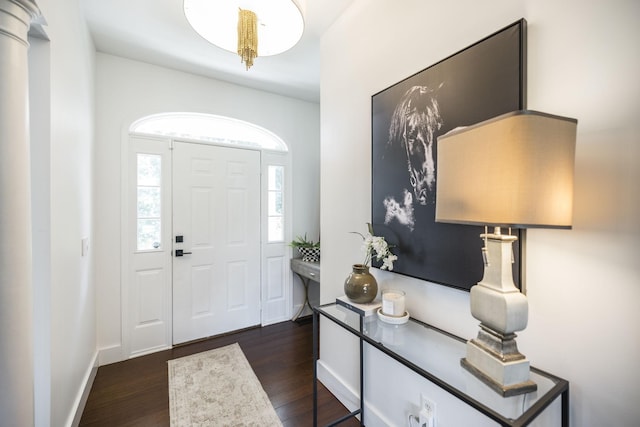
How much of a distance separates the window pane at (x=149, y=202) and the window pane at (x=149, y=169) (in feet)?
0.23

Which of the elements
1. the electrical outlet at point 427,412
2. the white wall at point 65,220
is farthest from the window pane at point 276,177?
the electrical outlet at point 427,412

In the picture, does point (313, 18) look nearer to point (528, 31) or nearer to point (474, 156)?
point (528, 31)

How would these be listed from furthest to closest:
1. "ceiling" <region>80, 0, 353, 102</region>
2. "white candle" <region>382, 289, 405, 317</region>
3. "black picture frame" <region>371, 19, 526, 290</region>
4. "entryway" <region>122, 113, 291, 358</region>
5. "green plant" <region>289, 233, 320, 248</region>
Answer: "green plant" <region>289, 233, 320, 248</region> < "entryway" <region>122, 113, 291, 358</region> < "ceiling" <region>80, 0, 353, 102</region> < "white candle" <region>382, 289, 405, 317</region> < "black picture frame" <region>371, 19, 526, 290</region>

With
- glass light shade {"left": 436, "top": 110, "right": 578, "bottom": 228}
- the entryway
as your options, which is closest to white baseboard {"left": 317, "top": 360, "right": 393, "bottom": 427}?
the entryway

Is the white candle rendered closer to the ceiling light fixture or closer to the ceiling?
the ceiling light fixture

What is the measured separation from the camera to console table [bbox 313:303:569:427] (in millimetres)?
756

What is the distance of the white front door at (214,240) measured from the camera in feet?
9.07

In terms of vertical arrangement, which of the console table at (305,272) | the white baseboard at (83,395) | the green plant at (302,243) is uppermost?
the green plant at (302,243)

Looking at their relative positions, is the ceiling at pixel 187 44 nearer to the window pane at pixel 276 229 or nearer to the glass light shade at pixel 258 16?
the glass light shade at pixel 258 16

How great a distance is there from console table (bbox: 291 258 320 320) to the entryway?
14cm

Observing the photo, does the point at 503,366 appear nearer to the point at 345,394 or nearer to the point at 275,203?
the point at 345,394

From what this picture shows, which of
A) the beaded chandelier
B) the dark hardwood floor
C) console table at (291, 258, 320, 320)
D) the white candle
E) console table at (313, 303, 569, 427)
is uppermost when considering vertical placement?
the beaded chandelier

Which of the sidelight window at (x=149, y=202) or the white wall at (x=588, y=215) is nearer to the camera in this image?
the white wall at (x=588, y=215)

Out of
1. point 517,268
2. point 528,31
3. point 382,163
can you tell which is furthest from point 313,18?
point 517,268
